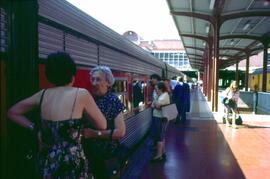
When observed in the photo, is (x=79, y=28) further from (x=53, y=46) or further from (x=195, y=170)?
(x=195, y=170)

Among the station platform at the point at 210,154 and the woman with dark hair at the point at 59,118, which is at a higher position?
the woman with dark hair at the point at 59,118

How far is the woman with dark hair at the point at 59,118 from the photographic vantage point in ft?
7.45

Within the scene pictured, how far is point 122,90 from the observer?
655 cm

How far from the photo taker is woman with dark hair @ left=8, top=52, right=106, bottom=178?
227cm

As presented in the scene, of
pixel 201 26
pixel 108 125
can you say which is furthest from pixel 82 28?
pixel 201 26

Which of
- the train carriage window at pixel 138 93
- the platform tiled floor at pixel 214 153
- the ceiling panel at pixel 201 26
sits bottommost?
the platform tiled floor at pixel 214 153

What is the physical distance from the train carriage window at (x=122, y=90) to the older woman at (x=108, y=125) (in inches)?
111

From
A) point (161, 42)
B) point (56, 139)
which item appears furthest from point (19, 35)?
point (161, 42)

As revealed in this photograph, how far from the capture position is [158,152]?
6590 millimetres

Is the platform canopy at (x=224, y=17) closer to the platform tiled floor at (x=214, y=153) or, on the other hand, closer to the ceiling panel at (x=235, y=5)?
the ceiling panel at (x=235, y=5)

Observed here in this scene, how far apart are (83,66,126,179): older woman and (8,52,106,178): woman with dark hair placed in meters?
0.29

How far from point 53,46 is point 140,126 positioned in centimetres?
532

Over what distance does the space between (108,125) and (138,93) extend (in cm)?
549

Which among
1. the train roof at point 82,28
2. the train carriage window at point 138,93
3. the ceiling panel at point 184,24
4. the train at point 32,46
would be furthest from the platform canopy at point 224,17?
the train at point 32,46
